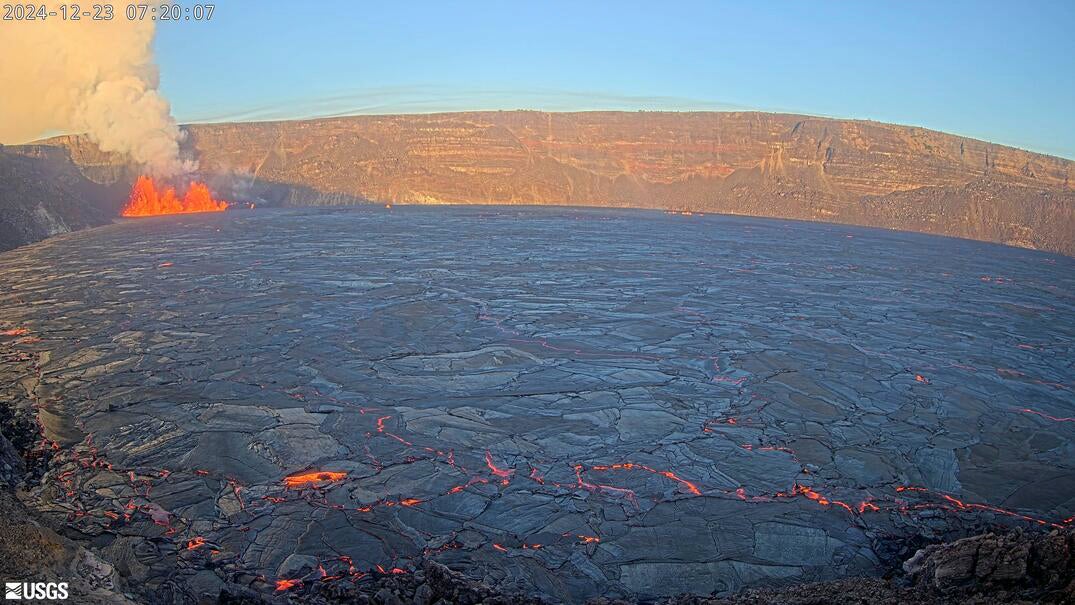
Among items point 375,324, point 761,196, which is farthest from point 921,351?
point 761,196

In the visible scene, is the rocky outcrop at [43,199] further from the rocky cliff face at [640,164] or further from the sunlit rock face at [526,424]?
the sunlit rock face at [526,424]

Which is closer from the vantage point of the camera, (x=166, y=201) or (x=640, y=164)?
(x=166, y=201)

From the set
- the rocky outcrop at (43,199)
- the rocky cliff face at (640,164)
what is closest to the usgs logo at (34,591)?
the rocky outcrop at (43,199)

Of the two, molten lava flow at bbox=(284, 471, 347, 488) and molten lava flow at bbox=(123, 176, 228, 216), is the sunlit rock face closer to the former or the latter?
molten lava flow at bbox=(284, 471, 347, 488)

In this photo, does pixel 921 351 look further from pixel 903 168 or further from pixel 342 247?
pixel 903 168

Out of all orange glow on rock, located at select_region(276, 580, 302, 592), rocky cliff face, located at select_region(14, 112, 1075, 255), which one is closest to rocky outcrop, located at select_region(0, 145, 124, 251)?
rocky cliff face, located at select_region(14, 112, 1075, 255)

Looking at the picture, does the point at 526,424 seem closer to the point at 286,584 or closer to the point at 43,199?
the point at 286,584

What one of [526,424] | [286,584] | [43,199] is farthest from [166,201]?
[286,584]
